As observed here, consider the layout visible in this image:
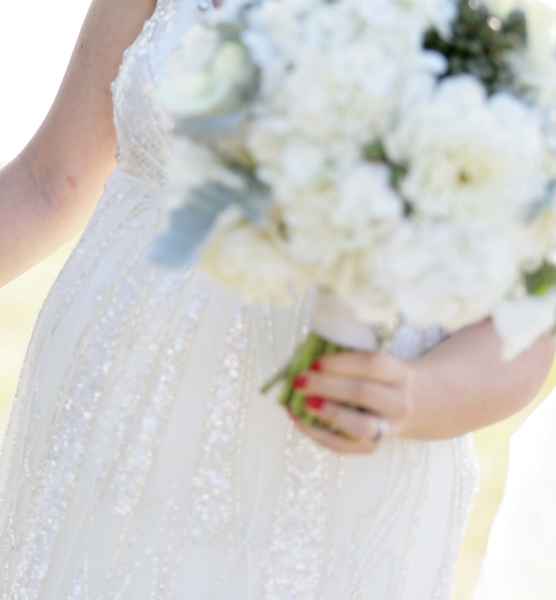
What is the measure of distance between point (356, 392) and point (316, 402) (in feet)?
0.15

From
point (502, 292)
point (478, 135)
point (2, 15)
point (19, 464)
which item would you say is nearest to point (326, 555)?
point (19, 464)

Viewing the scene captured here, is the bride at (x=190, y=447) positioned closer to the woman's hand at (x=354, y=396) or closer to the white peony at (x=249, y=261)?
the woman's hand at (x=354, y=396)

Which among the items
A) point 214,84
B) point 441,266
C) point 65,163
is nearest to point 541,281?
point 441,266

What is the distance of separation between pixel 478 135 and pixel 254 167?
0.74ft

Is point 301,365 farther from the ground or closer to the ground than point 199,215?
closer to the ground

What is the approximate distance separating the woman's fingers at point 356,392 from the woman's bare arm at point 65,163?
857 millimetres

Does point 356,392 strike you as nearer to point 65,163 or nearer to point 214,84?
point 214,84

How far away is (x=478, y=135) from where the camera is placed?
4.27 feet

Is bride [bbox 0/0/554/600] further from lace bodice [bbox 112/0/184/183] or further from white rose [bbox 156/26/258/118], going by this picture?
white rose [bbox 156/26/258/118]

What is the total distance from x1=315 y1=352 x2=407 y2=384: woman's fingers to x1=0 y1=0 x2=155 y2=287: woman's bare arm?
85 cm

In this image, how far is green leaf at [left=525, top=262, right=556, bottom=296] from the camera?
1.43 metres

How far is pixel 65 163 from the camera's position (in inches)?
89.0

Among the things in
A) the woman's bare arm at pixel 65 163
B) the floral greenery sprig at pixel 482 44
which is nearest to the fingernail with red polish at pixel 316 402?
the floral greenery sprig at pixel 482 44

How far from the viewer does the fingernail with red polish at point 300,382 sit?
5.05 ft
